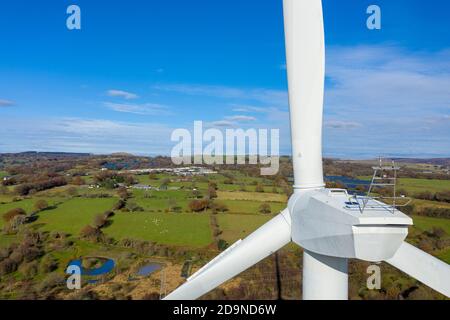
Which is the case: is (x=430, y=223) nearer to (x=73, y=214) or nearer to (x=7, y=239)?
(x=73, y=214)

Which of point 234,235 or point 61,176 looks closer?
point 234,235

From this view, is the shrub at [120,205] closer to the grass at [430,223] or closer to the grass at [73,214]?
the grass at [73,214]

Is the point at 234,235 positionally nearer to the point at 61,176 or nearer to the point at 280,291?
the point at 280,291

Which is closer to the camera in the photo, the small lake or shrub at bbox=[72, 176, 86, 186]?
the small lake

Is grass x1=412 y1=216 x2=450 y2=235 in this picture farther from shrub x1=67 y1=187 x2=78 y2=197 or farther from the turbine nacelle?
shrub x1=67 y1=187 x2=78 y2=197

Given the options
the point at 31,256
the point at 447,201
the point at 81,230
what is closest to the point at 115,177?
the point at 81,230

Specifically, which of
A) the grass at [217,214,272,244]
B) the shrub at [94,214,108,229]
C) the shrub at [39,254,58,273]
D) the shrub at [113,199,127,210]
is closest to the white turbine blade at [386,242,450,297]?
the grass at [217,214,272,244]
